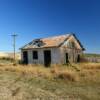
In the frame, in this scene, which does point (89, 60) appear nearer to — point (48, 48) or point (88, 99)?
point (48, 48)

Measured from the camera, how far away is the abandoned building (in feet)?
77.6

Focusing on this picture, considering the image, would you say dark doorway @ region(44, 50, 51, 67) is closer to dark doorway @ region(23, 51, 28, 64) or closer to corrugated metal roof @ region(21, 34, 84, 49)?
corrugated metal roof @ region(21, 34, 84, 49)

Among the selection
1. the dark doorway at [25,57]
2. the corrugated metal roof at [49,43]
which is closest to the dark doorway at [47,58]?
the corrugated metal roof at [49,43]

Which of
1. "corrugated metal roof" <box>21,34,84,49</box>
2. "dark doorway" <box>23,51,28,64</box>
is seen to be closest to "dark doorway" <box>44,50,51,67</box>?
"corrugated metal roof" <box>21,34,84,49</box>

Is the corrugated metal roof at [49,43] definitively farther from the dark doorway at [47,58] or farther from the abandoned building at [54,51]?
the dark doorway at [47,58]

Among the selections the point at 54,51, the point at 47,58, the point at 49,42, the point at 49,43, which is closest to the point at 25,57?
the point at 47,58

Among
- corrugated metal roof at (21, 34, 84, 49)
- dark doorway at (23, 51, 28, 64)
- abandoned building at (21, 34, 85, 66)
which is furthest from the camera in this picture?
dark doorway at (23, 51, 28, 64)

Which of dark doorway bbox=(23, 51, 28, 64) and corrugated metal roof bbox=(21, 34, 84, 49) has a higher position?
corrugated metal roof bbox=(21, 34, 84, 49)

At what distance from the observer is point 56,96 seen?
26.0 ft

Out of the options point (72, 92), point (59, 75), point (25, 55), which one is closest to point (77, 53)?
point (25, 55)

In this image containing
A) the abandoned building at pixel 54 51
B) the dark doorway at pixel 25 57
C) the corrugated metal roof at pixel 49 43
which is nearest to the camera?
the abandoned building at pixel 54 51

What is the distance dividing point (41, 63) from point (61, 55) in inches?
139

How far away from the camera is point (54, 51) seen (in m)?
23.7

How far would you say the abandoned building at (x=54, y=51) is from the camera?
23.6m
